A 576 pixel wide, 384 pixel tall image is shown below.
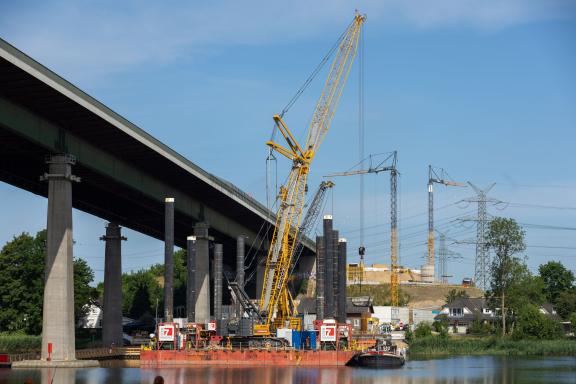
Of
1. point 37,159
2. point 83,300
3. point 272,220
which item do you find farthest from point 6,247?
point 37,159

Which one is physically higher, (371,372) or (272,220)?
(272,220)

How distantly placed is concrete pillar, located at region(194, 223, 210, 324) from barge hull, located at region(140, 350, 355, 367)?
36866 millimetres

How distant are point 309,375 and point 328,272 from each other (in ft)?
82.2

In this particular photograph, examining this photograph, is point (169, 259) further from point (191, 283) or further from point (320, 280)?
point (320, 280)

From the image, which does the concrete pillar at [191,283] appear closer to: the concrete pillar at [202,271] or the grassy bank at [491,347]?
the concrete pillar at [202,271]

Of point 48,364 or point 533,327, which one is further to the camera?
point 533,327

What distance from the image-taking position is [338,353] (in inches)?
4488

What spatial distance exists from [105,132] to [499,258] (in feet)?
293

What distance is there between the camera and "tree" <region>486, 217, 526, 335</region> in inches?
6924

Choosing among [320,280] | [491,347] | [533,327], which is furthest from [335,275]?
[533,327]

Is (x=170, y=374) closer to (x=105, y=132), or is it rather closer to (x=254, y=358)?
(x=254, y=358)

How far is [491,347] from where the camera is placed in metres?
156

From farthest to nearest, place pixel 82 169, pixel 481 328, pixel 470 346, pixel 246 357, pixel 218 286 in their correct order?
pixel 481 328 < pixel 470 346 < pixel 218 286 < pixel 246 357 < pixel 82 169

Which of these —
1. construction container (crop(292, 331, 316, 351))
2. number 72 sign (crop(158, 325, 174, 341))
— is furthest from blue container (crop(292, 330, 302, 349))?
number 72 sign (crop(158, 325, 174, 341))
